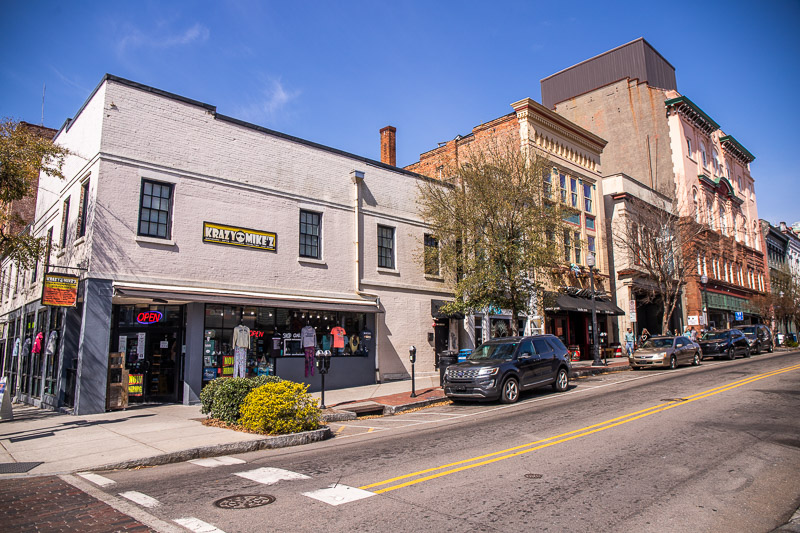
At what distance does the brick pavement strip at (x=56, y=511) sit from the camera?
498 cm

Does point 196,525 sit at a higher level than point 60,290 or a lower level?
lower

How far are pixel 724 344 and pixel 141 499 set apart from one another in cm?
2830

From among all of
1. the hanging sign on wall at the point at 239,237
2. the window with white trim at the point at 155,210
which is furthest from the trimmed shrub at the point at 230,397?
the hanging sign on wall at the point at 239,237

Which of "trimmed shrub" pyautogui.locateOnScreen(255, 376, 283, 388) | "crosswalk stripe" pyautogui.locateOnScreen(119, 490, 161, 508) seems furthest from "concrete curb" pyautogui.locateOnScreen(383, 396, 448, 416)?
"crosswalk stripe" pyautogui.locateOnScreen(119, 490, 161, 508)

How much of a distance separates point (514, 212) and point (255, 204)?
9.30 meters

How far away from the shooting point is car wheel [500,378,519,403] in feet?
45.2

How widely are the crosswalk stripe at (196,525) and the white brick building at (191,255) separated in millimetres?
10242

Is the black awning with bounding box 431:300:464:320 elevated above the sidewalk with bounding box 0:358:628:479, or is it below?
above

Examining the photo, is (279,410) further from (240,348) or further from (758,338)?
(758,338)

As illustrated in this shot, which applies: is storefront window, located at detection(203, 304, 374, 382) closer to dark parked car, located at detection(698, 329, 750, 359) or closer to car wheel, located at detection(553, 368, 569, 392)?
car wheel, located at detection(553, 368, 569, 392)

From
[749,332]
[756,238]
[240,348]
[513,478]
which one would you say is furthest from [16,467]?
[756,238]

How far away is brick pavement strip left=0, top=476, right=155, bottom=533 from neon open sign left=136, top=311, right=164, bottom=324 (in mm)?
8712

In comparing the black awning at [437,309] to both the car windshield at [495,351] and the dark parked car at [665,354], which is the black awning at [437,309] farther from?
the dark parked car at [665,354]

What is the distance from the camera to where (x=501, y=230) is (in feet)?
63.4
